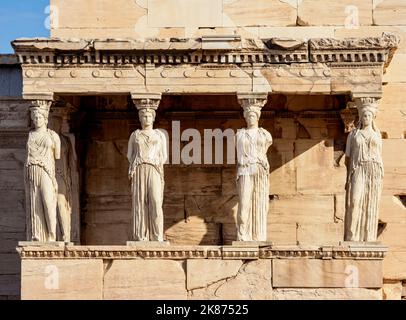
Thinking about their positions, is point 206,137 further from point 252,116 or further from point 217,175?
point 252,116

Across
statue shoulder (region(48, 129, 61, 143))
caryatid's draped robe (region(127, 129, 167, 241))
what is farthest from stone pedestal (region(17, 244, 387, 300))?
statue shoulder (region(48, 129, 61, 143))

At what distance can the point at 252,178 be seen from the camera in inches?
922

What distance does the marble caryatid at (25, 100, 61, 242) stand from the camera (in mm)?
23484

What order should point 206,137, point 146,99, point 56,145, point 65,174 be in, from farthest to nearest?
point 206,137, point 65,174, point 56,145, point 146,99

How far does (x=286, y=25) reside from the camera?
2489cm

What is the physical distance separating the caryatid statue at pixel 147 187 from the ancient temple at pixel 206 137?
258 mm

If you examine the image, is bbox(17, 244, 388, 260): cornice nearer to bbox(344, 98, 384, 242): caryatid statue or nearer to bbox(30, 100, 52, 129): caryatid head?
bbox(344, 98, 384, 242): caryatid statue

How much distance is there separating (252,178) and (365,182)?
149 centimetres

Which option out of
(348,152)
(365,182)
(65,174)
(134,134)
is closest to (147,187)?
(134,134)

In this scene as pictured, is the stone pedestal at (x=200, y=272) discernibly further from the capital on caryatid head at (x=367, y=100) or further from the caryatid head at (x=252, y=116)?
the capital on caryatid head at (x=367, y=100)

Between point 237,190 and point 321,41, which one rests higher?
point 321,41

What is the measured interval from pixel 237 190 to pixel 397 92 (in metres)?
2.96
